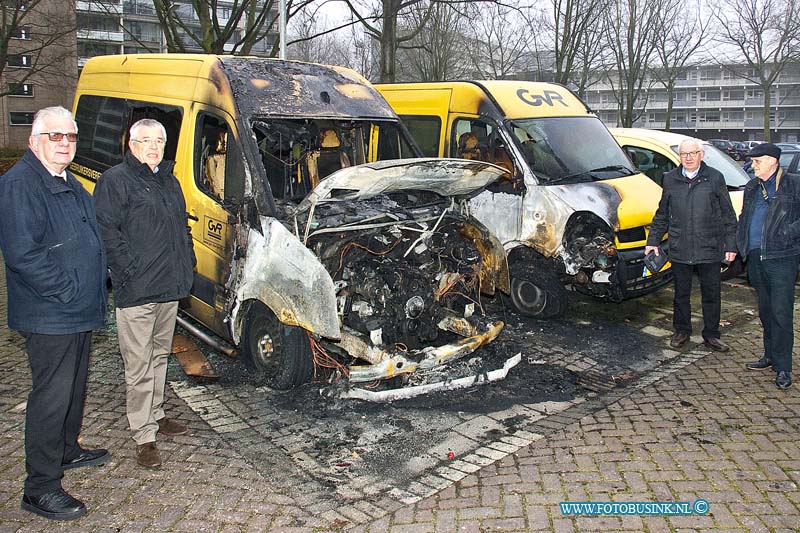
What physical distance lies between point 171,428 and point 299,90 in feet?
10.0

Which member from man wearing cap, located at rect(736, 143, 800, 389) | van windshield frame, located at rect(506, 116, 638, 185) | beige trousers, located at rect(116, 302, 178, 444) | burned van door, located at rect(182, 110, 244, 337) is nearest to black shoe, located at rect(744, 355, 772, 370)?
man wearing cap, located at rect(736, 143, 800, 389)

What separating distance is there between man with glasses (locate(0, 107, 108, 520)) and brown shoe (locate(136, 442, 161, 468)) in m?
0.52

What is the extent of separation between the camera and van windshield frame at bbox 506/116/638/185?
7480 millimetres

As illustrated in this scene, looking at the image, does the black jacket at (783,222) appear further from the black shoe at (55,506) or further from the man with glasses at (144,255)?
the black shoe at (55,506)

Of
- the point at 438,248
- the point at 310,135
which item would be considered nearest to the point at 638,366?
the point at 438,248

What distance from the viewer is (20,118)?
145ft

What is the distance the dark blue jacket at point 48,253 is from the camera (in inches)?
134

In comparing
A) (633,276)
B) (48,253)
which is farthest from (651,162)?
(48,253)

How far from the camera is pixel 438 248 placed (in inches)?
229

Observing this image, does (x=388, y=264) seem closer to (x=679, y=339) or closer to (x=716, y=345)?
(x=679, y=339)

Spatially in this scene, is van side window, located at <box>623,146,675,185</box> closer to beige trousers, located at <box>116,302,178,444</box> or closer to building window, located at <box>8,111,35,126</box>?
beige trousers, located at <box>116,302,178,444</box>

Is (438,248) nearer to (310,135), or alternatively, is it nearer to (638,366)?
(310,135)

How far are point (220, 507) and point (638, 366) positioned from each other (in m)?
Answer: 4.03

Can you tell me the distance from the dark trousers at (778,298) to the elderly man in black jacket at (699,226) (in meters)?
0.40
